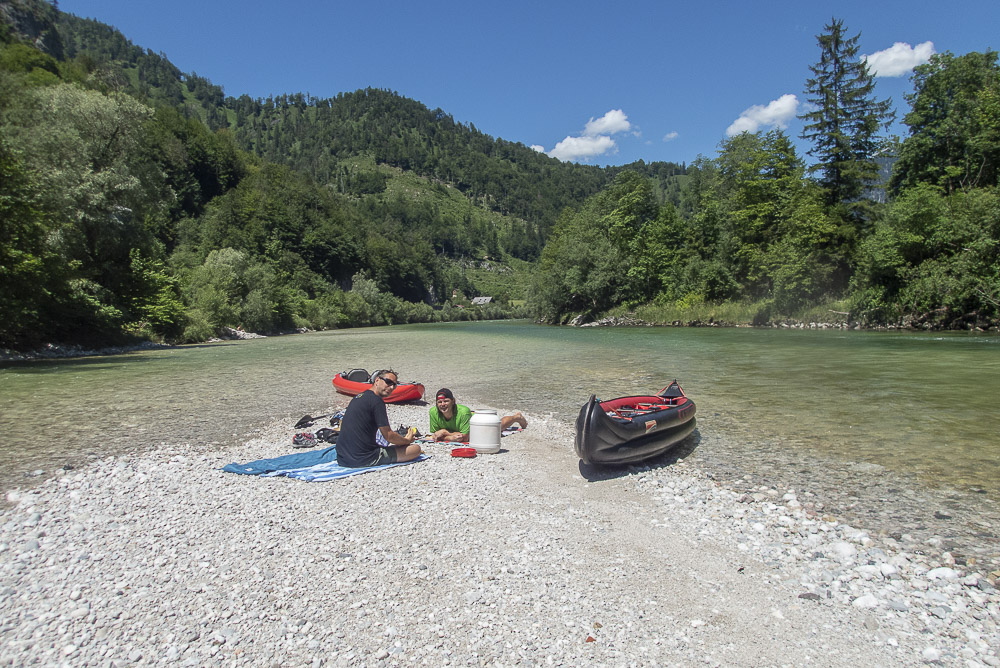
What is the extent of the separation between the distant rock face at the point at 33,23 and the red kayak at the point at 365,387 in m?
124

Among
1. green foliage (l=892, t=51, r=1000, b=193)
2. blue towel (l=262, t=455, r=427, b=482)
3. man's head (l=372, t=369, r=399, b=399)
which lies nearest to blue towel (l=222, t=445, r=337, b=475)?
blue towel (l=262, t=455, r=427, b=482)

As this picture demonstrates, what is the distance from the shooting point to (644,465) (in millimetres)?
8234

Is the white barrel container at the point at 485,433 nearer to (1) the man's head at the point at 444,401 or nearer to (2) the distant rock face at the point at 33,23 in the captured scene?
(1) the man's head at the point at 444,401

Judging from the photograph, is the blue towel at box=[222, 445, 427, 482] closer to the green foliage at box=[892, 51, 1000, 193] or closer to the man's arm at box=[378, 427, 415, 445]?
the man's arm at box=[378, 427, 415, 445]

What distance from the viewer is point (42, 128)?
27.6 meters

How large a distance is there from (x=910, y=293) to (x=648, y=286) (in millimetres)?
27556

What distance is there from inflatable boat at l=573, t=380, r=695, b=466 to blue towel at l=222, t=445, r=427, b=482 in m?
2.81

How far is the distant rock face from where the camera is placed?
9250 centimetres

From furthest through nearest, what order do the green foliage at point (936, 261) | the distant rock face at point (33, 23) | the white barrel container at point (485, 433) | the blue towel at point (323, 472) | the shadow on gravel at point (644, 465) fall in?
the distant rock face at point (33, 23) < the green foliage at point (936, 261) < the white barrel container at point (485, 433) < the shadow on gravel at point (644, 465) < the blue towel at point (323, 472)

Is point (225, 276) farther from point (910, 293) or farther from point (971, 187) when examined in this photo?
point (971, 187)

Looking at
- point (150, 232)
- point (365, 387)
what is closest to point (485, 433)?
point (365, 387)

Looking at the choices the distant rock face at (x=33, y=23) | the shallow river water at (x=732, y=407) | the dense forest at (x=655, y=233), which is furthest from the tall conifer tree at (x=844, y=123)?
the distant rock face at (x=33, y=23)

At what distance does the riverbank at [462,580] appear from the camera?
365 cm

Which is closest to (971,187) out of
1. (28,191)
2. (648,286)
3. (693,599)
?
(648,286)
